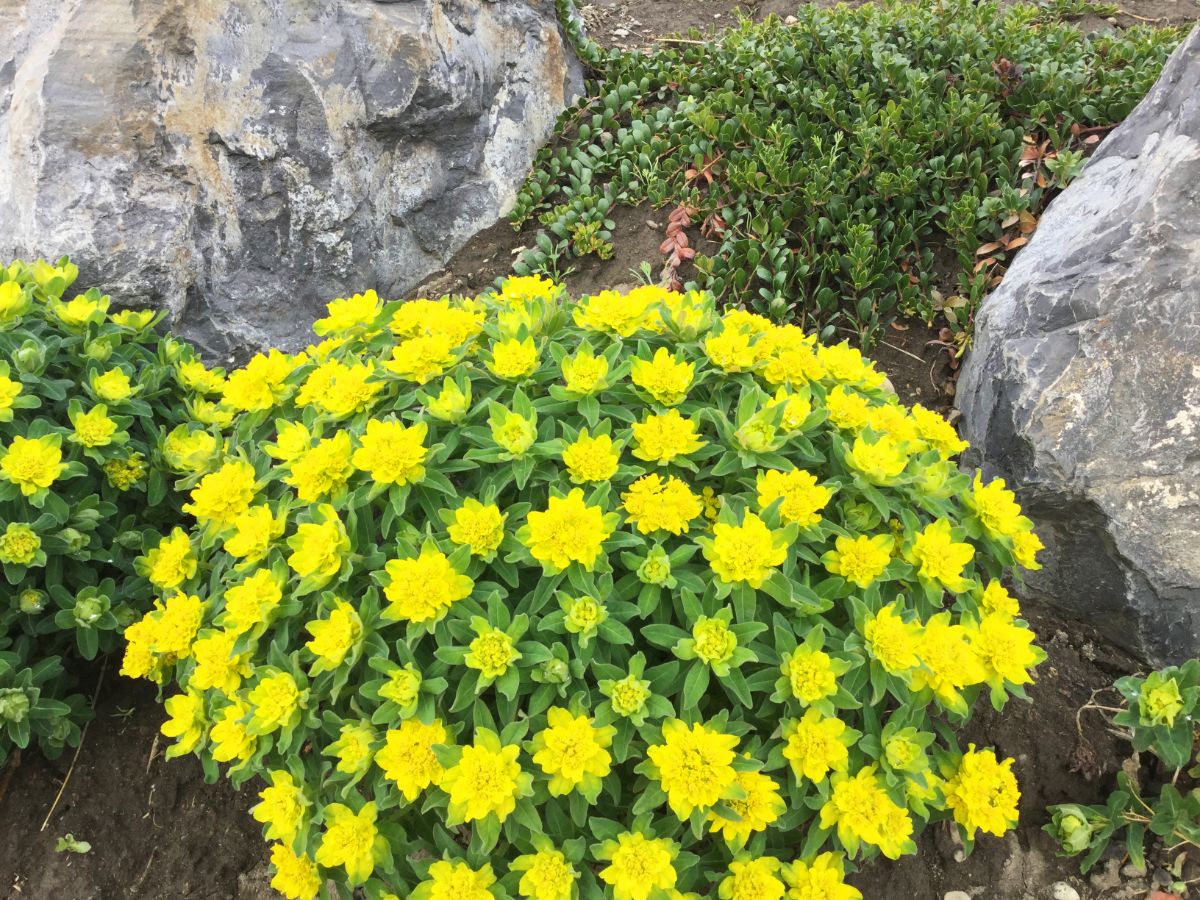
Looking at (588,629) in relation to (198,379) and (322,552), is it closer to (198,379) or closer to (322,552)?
(322,552)

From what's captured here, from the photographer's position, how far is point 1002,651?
2.13m

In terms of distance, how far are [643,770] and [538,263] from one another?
3.43 m

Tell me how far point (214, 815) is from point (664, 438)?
6.58 feet

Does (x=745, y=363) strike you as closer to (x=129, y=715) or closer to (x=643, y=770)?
(x=643, y=770)

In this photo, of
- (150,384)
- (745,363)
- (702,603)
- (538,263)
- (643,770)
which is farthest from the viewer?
(538,263)

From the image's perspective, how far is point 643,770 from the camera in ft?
6.27

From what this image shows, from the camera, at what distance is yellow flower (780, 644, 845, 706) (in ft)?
6.29

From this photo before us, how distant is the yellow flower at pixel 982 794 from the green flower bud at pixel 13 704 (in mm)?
2580

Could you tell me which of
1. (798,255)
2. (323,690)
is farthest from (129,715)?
(798,255)

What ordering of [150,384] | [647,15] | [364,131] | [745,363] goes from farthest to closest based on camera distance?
1. [647,15]
2. [364,131]
3. [150,384]
4. [745,363]

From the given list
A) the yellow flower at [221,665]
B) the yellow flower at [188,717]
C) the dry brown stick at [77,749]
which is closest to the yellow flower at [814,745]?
the yellow flower at [221,665]

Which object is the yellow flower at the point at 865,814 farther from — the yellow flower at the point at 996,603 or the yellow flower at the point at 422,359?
the yellow flower at the point at 422,359

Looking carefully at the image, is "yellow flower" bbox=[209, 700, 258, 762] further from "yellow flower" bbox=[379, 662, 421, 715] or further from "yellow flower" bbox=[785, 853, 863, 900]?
"yellow flower" bbox=[785, 853, 863, 900]

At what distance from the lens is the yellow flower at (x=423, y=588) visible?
6.34ft
